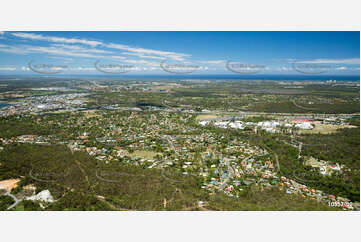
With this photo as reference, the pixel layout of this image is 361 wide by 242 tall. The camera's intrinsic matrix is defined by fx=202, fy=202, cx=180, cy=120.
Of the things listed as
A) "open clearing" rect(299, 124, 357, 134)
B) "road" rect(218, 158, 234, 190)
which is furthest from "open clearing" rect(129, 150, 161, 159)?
"open clearing" rect(299, 124, 357, 134)

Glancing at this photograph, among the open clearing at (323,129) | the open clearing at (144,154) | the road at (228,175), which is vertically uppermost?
the open clearing at (323,129)

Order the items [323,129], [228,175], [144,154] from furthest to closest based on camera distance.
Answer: [323,129]
[144,154]
[228,175]

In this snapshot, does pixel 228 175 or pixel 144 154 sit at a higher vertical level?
pixel 144 154

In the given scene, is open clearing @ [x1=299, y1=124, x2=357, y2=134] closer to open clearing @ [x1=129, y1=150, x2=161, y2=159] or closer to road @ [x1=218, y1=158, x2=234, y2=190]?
road @ [x1=218, y1=158, x2=234, y2=190]

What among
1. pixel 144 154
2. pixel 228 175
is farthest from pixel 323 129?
pixel 144 154

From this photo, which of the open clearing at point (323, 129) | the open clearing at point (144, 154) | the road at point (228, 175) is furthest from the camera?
the open clearing at point (323, 129)

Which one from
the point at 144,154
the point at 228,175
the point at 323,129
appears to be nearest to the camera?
the point at 228,175

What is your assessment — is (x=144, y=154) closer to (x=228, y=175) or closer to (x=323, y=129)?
(x=228, y=175)

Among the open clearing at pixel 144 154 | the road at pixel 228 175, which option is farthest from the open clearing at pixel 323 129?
the open clearing at pixel 144 154

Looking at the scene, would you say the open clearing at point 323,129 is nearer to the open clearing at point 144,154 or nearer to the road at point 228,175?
the road at point 228,175

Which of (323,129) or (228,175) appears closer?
(228,175)

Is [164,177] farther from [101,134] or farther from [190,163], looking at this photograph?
[101,134]

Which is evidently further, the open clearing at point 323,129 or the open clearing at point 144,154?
the open clearing at point 323,129
